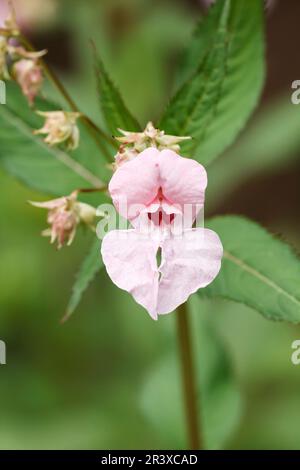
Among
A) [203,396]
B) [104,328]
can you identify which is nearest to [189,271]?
[203,396]

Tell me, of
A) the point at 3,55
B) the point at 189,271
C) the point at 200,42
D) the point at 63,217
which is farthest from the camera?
the point at 200,42

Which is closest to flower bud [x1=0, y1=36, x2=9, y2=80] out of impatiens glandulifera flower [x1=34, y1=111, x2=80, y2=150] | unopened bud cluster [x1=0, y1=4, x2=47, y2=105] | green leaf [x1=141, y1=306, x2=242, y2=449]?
unopened bud cluster [x1=0, y1=4, x2=47, y2=105]

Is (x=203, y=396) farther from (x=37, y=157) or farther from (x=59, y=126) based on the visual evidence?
(x=59, y=126)

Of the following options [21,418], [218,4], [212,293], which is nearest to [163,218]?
[212,293]

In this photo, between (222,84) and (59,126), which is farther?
(222,84)

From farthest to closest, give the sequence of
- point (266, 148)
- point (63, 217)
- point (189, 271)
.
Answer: point (266, 148)
point (63, 217)
point (189, 271)

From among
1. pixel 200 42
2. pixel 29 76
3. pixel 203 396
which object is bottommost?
pixel 203 396
